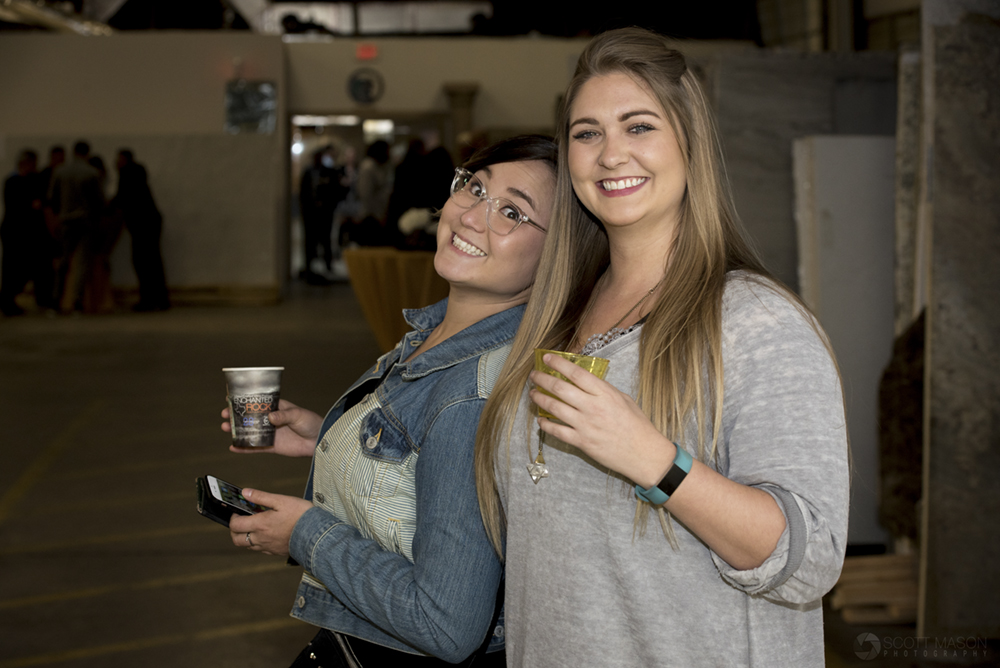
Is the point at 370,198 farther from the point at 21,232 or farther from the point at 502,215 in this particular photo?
the point at 502,215

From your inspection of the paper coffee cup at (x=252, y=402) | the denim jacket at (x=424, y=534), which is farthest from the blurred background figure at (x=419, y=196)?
the denim jacket at (x=424, y=534)

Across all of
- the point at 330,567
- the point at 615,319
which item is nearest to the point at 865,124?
the point at 615,319

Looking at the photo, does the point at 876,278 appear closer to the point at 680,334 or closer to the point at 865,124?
the point at 865,124

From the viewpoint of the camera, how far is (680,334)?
122 centimetres

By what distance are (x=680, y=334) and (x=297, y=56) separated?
550 inches

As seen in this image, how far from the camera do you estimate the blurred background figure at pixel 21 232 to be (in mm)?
11375

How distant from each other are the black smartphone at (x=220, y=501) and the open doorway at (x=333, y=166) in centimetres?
1232

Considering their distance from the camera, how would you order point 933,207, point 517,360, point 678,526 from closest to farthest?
point 678,526
point 517,360
point 933,207

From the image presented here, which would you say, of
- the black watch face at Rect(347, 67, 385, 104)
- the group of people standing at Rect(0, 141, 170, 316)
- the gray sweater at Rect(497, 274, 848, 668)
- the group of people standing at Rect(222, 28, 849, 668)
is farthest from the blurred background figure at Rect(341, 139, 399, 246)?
the gray sweater at Rect(497, 274, 848, 668)

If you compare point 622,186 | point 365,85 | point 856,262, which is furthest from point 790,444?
point 365,85

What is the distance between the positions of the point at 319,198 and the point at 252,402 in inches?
538

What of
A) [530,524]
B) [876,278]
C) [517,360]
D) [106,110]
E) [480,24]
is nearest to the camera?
[530,524]
